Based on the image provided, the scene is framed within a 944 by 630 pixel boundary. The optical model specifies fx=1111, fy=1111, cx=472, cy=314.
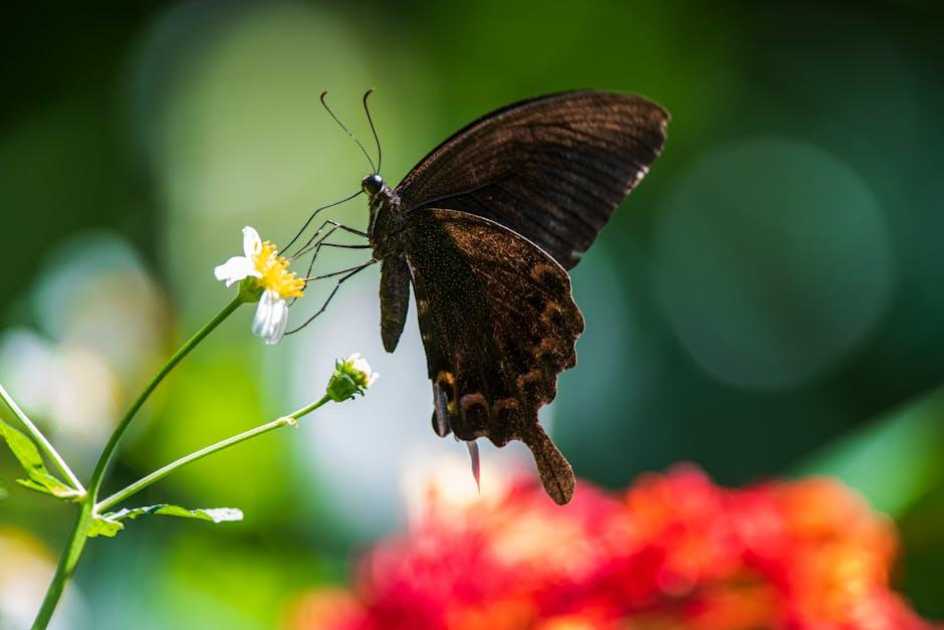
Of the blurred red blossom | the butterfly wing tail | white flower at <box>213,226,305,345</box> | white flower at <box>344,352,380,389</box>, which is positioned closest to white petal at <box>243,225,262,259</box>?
white flower at <box>213,226,305,345</box>

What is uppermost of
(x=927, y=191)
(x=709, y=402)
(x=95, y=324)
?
(x=95, y=324)

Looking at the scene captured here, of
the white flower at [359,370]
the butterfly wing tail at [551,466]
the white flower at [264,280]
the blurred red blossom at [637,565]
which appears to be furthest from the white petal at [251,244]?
the blurred red blossom at [637,565]

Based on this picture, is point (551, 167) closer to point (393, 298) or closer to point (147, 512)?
point (393, 298)

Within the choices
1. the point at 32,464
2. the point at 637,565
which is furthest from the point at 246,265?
the point at 637,565

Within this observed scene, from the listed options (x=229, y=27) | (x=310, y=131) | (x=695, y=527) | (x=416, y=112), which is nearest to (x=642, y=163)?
(x=695, y=527)

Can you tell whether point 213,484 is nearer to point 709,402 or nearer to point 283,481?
point 283,481
